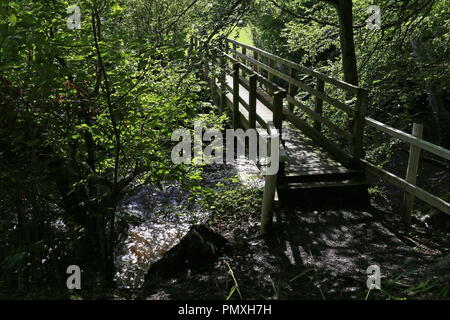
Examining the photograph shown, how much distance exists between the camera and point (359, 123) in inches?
261

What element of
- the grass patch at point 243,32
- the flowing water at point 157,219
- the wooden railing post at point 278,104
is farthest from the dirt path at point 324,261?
the grass patch at point 243,32

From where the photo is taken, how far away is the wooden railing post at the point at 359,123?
6426 mm

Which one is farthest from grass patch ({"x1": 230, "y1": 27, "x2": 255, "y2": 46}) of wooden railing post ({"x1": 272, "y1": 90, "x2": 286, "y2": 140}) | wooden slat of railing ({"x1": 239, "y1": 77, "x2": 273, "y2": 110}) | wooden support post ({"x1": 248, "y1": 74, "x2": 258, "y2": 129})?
wooden slat of railing ({"x1": 239, "y1": 77, "x2": 273, "y2": 110})

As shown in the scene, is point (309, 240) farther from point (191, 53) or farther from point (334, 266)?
point (191, 53)

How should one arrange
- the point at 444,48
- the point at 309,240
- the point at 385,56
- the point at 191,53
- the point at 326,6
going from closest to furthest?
the point at 309,240 < the point at 191,53 < the point at 444,48 < the point at 385,56 < the point at 326,6

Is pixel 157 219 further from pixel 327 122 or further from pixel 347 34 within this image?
pixel 347 34

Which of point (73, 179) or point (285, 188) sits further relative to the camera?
point (285, 188)

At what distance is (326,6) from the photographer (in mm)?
10008

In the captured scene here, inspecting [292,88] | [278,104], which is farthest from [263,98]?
[278,104]

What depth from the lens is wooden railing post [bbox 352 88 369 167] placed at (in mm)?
6426

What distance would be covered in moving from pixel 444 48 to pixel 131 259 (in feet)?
20.8
